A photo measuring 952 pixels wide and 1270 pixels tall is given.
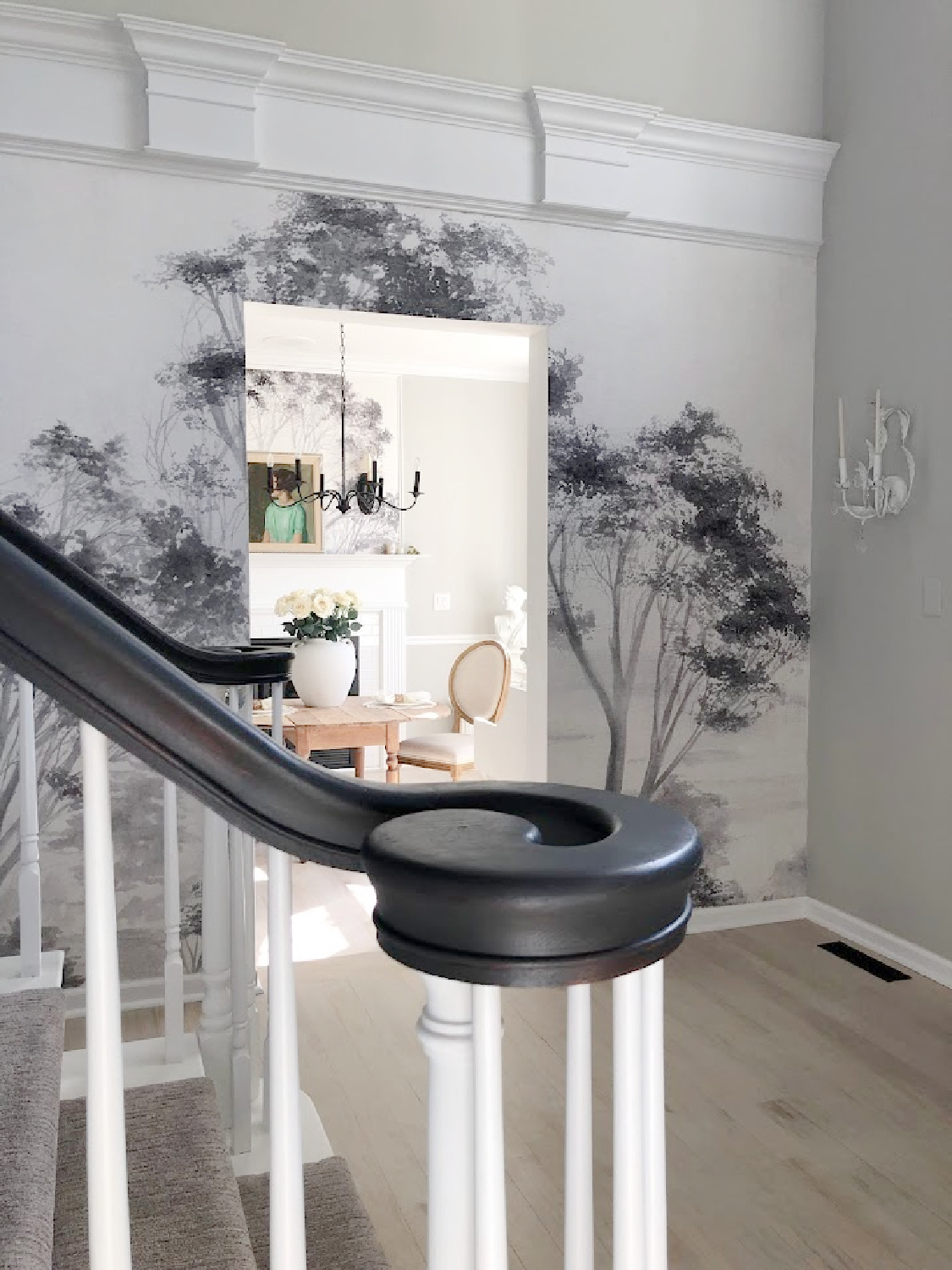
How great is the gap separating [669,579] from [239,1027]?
2.55 meters

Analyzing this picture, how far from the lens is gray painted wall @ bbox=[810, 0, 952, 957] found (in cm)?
343

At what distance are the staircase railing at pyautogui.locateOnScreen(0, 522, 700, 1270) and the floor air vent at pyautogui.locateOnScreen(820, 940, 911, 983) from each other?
10.2 ft

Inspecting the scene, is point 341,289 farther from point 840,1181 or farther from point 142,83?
point 840,1181

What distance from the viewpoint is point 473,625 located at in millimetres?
8117

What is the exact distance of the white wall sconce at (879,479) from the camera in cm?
354

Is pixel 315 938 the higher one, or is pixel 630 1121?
pixel 630 1121

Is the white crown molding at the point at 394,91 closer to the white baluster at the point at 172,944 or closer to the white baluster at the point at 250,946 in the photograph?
the white baluster at the point at 172,944

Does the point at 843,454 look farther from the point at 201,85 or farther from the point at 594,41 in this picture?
the point at 201,85

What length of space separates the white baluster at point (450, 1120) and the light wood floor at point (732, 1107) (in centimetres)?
157

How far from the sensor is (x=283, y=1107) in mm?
703

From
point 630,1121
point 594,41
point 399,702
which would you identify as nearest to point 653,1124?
point 630,1121

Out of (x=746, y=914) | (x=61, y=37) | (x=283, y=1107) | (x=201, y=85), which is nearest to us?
(x=283, y=1107)

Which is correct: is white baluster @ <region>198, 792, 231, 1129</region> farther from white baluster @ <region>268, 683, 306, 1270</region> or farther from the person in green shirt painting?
the person in green shirt painting

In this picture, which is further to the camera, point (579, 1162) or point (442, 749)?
point (442, 749)
